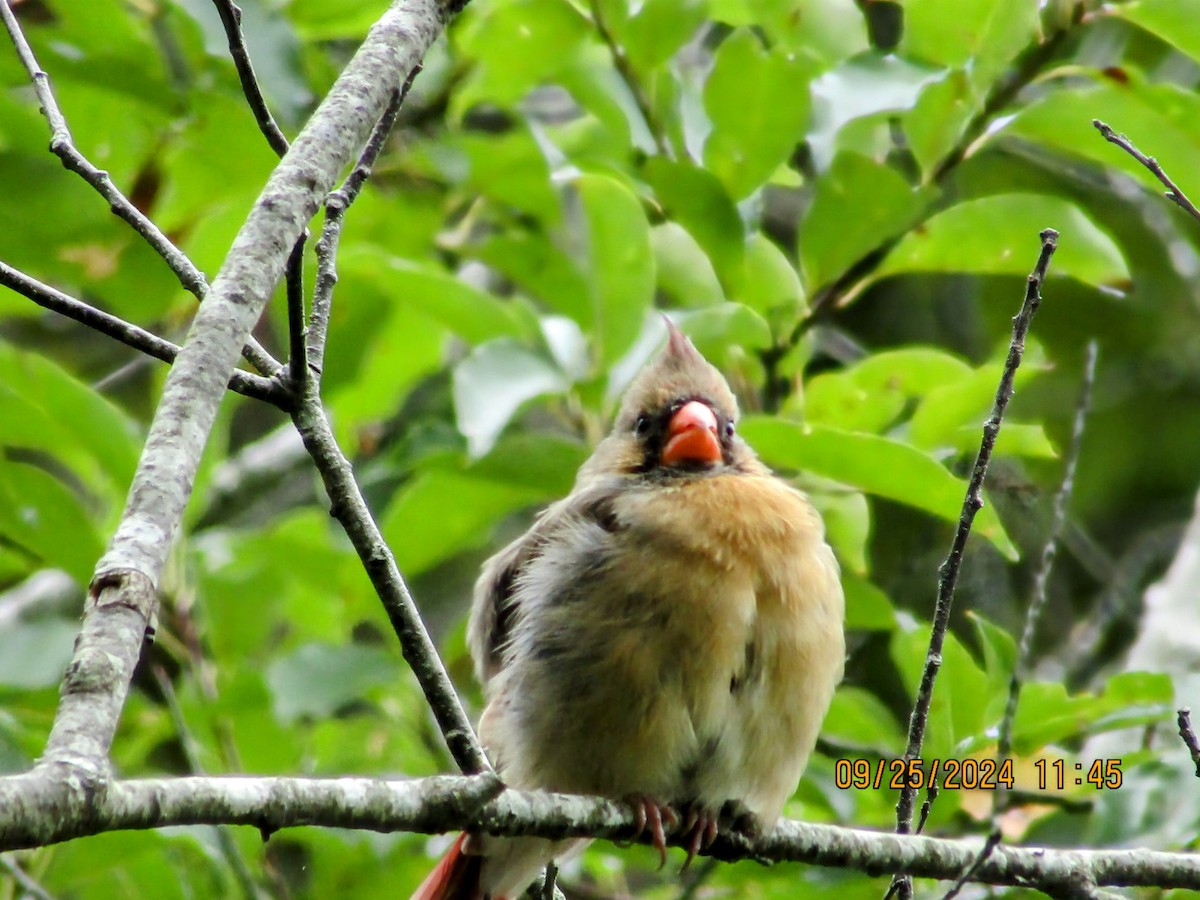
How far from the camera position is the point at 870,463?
327 centimetres

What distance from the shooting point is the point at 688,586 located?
3.00 metres

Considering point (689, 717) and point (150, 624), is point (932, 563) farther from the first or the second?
point (150, 624)

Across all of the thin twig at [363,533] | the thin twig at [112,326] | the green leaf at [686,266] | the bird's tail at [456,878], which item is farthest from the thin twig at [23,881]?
the green leaf at [686,266]

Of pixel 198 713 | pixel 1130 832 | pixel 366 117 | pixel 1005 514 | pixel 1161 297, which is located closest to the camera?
pixel 366 117

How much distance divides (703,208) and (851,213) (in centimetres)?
36

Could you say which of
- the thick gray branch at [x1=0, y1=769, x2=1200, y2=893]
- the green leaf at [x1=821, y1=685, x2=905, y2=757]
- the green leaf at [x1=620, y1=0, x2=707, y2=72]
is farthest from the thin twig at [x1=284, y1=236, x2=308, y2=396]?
the green leaf at [x1=821, y1=685, x2=905, y2=757]

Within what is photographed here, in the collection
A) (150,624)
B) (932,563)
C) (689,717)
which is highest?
(150,624)

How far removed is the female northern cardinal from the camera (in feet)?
9.71

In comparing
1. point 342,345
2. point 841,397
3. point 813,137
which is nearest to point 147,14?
point 342,345

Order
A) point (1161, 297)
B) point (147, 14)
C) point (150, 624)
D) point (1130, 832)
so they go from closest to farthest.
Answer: point (150, 624) < point (1130, 832) < point (147, 14) < point (1161, 297)

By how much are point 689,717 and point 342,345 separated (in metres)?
1.65

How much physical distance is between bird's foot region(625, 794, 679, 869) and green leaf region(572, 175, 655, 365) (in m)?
1.15

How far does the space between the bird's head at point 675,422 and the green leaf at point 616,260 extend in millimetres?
111

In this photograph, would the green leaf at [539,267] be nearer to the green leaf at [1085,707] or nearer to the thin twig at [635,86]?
the thin twig at [635,86]
